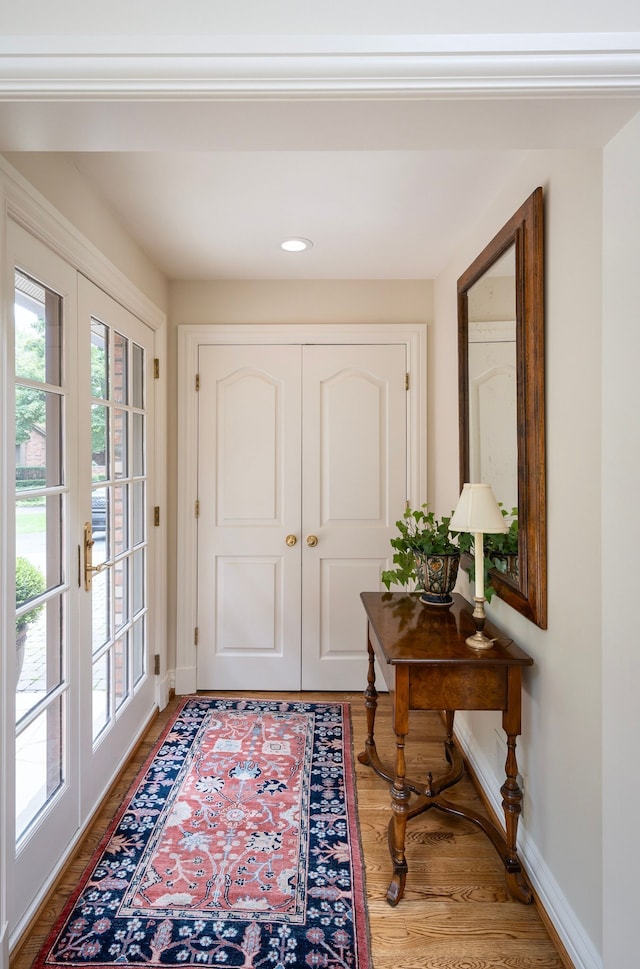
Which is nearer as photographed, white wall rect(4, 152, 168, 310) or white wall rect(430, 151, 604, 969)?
white wall rect(430, 151, 604, 969)

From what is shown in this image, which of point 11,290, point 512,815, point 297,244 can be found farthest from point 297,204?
point 512,815

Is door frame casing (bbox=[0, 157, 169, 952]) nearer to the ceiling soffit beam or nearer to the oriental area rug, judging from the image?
the oriental area rug

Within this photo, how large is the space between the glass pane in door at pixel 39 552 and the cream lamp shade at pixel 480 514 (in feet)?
4.32

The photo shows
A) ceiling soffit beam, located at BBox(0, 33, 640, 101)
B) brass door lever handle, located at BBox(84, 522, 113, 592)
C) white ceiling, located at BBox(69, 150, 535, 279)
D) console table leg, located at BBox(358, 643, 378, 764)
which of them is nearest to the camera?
ceiling soffit beam, located at BBox(0, 33, 640, 101)

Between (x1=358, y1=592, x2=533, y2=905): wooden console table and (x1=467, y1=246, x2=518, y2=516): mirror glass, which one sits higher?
(x1=467, y1=246, x2=518, y2=516): mirror glass

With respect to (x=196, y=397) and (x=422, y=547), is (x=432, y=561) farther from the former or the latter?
(x=196, y=397)

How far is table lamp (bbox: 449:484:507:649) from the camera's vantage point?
1641 millimetres

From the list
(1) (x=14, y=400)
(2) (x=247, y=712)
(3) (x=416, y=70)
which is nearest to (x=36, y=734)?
(1) (x=14, y=400)

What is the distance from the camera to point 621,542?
102 centimetres

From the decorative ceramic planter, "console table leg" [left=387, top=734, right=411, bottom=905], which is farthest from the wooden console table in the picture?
the decorative ceramic planter

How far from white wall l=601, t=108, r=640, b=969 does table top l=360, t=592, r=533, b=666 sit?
57 centimetres

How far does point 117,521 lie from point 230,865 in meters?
1.36

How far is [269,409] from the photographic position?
302cm

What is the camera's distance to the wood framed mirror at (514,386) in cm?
159
